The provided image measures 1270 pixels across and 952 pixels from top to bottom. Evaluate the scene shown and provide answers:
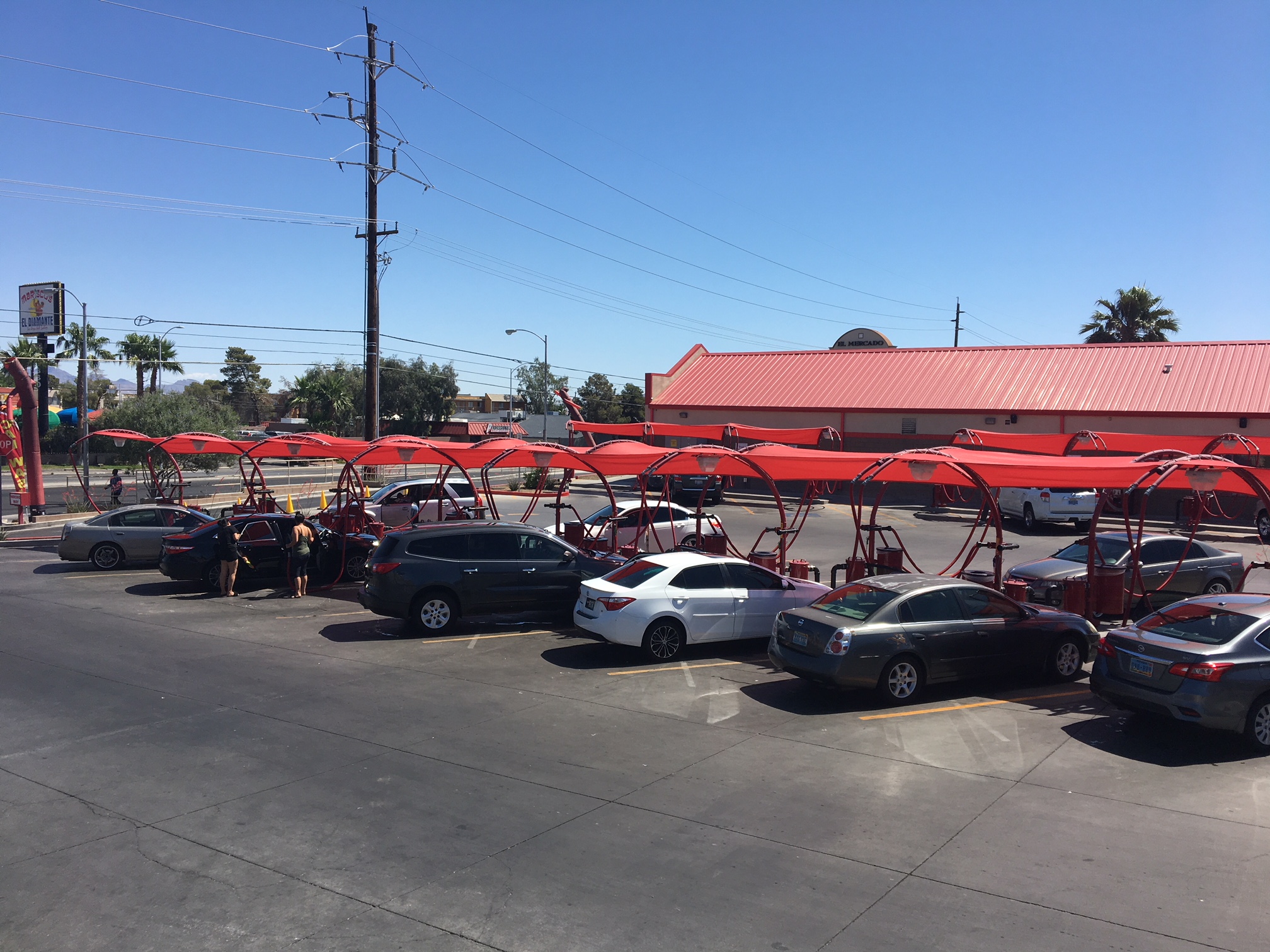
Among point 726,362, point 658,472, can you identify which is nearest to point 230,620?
point 658,472

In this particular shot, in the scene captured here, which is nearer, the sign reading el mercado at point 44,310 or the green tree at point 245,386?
the sign reading el mercado at point 44,310

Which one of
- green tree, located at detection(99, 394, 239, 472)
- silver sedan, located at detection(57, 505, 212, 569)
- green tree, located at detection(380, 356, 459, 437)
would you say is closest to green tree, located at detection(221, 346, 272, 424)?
green tree, located at detection(380, 356, 459, 437)

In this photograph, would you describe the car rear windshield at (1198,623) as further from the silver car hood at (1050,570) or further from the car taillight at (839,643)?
the silver car hood at (1050,570)

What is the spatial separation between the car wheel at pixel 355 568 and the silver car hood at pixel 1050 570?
1287cm

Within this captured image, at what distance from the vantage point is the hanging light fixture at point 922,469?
46.9 feet

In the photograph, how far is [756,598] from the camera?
13648mm

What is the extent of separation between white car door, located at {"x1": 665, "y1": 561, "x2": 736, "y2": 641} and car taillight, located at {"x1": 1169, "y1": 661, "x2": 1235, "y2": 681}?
583 centimetres

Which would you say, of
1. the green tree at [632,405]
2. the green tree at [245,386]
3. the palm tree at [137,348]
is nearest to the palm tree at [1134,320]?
the green tree at [632,405]

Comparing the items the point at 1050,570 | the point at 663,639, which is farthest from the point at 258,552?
the point at 1050,570

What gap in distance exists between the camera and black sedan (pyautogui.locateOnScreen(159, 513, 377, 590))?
59.8 feet

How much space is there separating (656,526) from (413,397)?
7435 cm

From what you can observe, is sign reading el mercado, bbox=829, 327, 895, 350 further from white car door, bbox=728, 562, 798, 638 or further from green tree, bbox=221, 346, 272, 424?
green tree, bbox=221, 346, 272, 424

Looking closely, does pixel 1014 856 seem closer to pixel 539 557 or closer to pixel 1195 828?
pixel 1195 828

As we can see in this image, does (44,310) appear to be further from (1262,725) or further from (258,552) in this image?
(1262,725)
